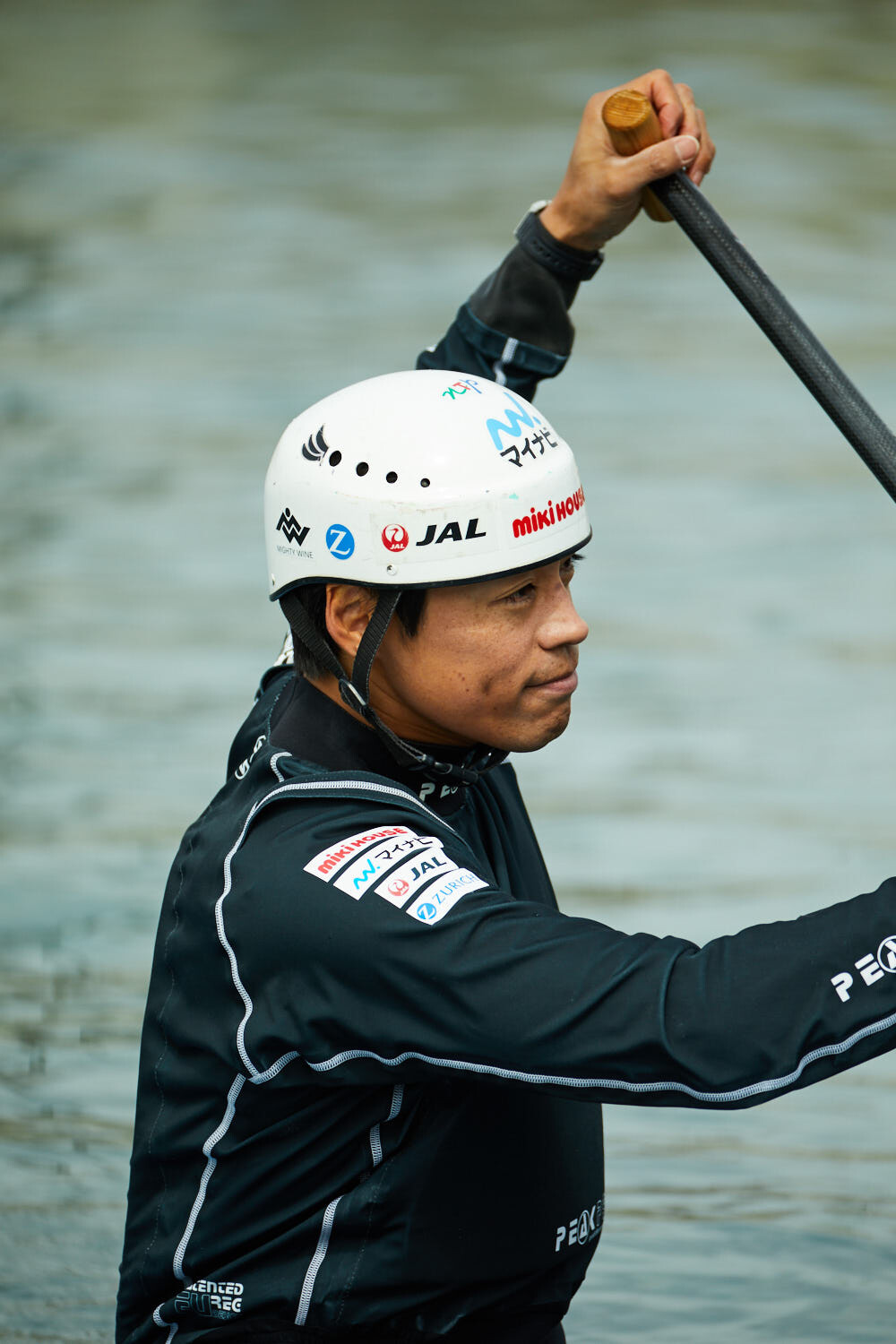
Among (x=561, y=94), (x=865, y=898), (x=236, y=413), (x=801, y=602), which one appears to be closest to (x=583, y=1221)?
(x=865, y=898)

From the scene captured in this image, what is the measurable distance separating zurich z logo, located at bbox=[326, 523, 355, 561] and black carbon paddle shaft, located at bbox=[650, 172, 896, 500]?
0.51 m

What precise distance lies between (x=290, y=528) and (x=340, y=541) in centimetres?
9

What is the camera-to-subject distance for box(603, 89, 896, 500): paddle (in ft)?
6.58

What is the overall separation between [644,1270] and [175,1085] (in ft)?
5.79

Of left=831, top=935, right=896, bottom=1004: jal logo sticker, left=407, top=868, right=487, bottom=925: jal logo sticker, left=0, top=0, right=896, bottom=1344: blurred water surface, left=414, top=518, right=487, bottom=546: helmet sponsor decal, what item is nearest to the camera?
left=831, top=935, right=896, bottom=1004: jal logo sticker

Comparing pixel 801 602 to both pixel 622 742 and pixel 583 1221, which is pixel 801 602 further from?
pixel 583 1221

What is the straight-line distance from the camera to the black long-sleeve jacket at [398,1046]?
1.69m

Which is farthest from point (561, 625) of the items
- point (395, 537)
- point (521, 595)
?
point (395, 537)

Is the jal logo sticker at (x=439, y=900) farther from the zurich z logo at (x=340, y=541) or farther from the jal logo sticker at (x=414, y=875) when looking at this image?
the zurich z logo at (x=340, y=541)

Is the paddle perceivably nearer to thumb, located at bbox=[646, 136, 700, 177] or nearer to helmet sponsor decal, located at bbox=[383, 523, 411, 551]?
thumb, located at bbox=[646, 136, 700, 177]

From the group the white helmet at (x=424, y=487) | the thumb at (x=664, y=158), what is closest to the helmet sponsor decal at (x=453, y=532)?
the white helmet at (x=424, y=487)

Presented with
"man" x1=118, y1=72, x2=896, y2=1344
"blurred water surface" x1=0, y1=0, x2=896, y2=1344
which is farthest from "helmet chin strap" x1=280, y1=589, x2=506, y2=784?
"blurred water surface" x1=0, y1=0, x2=896, y2=1344

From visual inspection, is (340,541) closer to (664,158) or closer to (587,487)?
(664,158)

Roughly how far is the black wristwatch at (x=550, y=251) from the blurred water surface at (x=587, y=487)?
76.1 inches
